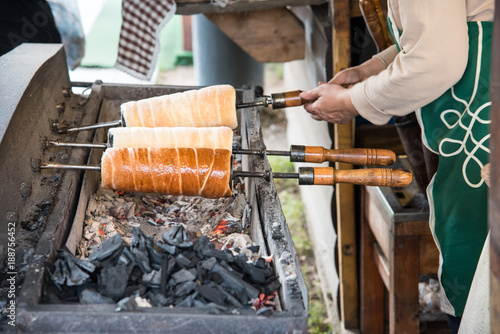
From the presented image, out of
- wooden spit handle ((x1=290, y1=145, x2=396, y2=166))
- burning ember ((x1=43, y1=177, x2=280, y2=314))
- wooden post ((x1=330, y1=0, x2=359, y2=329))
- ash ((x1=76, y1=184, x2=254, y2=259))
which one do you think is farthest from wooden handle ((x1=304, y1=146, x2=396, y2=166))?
wooden post ((x1=330, y1=0, x2=359, y2=329))

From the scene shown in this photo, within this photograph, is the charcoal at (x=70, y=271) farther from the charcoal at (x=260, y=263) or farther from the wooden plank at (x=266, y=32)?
the wooden plank at (x=266, y=32)

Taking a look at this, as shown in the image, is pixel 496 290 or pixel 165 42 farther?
pixel 165 42

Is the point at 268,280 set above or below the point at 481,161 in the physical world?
below

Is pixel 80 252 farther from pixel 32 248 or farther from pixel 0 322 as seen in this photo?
pixel 0 322

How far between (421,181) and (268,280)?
118 cm

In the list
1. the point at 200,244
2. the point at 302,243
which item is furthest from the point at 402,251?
the point at 302,243

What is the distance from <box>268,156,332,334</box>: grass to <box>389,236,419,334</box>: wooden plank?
4.22ft


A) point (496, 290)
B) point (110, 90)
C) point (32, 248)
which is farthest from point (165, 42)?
point (496, 290)

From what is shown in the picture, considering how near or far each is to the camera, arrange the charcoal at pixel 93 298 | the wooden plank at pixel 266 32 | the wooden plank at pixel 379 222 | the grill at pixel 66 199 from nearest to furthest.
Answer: the grill at pixel 66 199 < the charcoal at pixel 93 298 < the wooden plank at pixel 379 222 < the wooden plank at pixel 266 32

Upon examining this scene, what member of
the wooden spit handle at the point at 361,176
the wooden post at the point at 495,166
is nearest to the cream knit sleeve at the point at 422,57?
the wooden spit handle at the point at 361,176

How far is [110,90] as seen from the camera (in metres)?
2.72

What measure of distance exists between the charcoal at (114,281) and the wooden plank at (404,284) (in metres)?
1.44

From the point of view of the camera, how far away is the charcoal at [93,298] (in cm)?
142

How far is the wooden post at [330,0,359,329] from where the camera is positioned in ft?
9.81
